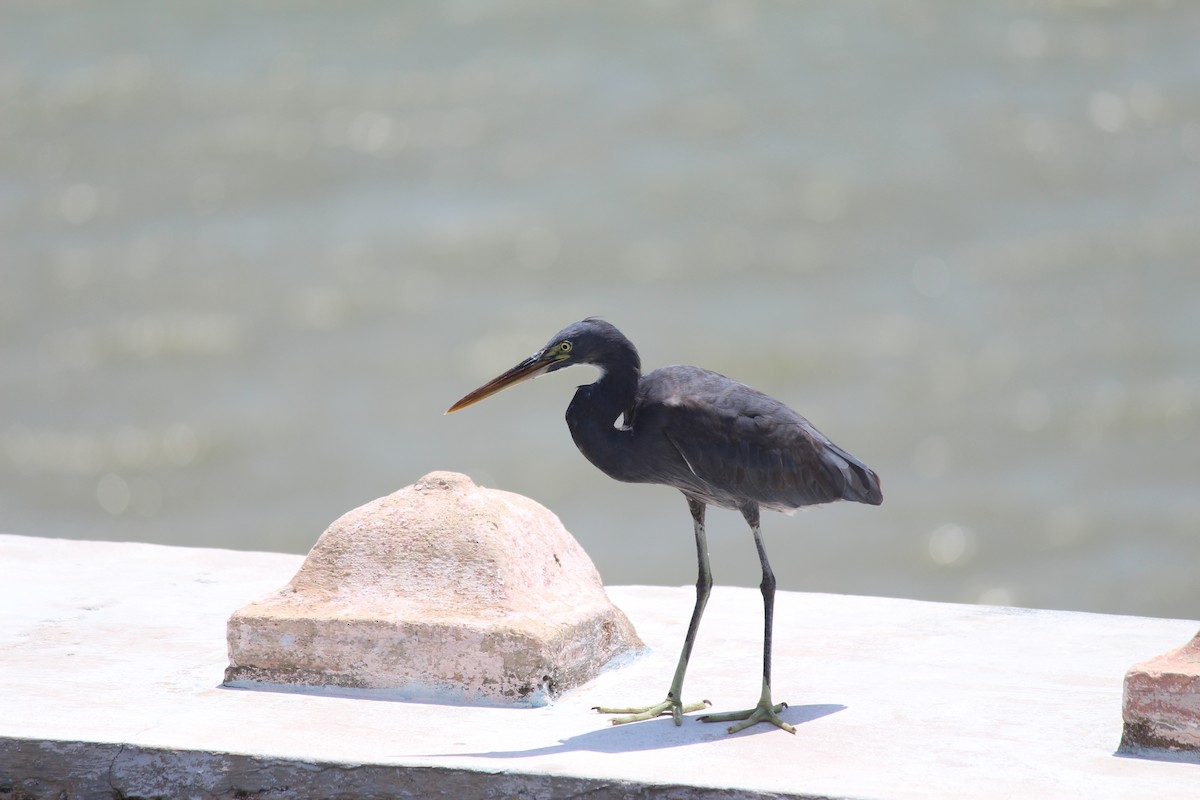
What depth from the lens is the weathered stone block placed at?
4992mm

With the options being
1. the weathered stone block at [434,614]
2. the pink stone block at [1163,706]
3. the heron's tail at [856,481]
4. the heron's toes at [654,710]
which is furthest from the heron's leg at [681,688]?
the pink stone block at [1163,706]

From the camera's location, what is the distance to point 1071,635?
5945 mm

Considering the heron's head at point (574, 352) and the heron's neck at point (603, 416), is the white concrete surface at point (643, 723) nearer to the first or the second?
the heron's neck at point (603, 416)

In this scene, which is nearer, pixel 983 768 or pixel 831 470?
pixel 983 768

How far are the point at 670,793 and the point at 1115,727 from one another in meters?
1.51

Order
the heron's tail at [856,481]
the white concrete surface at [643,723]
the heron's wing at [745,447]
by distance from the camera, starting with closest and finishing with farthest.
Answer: the white concrete surface at [643,723] → the heron's wing at [745,447] → the heron's tail at [856,481]

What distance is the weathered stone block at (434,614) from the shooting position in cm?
499

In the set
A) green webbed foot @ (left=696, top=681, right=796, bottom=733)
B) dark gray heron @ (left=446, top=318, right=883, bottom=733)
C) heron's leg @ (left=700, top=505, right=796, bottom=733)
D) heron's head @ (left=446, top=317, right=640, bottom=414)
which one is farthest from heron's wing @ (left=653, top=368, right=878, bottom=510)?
green webbed foot @ (left=696, top=681, right=796, bottom=733)

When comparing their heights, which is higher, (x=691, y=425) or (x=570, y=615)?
(x=691, y=425)

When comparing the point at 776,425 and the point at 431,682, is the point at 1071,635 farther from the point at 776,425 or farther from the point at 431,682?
the point at 431,682

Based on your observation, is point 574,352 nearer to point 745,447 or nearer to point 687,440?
point 687,440

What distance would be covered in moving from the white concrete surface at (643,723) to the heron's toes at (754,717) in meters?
0.06

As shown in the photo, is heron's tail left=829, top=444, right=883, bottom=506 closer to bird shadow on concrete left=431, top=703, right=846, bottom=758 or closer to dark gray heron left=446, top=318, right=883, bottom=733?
dark gray heron left=446, top=318, right=883, bottom=733

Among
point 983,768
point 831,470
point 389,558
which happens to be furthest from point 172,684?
point 983,768
